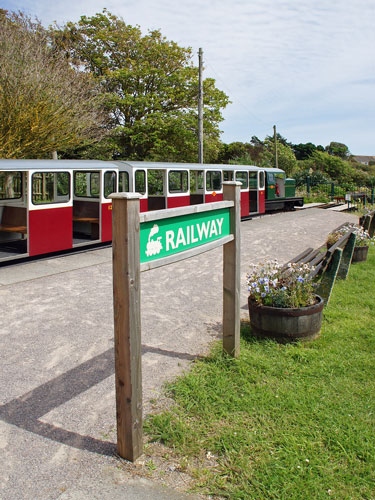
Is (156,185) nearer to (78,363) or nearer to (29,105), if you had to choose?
(29,105)

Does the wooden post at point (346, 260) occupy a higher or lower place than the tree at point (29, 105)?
lower

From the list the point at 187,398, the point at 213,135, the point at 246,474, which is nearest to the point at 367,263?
the point at 187,398

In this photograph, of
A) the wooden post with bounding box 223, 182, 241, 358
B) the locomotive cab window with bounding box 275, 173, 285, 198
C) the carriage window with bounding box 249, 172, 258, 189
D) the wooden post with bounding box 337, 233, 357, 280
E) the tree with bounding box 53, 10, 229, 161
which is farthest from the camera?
the tree with bounding box 53, 10, 229, 161

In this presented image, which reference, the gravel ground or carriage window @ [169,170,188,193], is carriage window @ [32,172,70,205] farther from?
carriage window @ [169,170,188,193]

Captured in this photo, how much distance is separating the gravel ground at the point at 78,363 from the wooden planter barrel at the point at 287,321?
0.67m

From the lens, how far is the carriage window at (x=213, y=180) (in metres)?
16.2

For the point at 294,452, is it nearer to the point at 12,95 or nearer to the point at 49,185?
the point at 49,185

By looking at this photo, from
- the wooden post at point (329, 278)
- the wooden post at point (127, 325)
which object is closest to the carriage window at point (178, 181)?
the wooden post at point (329, 278)

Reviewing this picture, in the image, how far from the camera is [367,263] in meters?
9.45

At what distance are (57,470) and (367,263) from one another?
8159 millimetres

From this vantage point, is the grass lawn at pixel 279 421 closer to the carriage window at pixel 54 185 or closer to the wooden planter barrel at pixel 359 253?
the wooden planter barrel at pixel 359 253

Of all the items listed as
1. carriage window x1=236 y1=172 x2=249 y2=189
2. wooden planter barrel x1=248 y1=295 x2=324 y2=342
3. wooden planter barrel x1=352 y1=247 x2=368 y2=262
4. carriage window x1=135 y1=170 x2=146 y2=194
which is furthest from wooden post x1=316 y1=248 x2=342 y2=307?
carriage window x1=236 y1=172 x2=249 y2=189

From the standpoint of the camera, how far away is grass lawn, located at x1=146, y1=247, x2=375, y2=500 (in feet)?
8.96

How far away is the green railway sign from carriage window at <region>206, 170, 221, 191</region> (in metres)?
12.1
